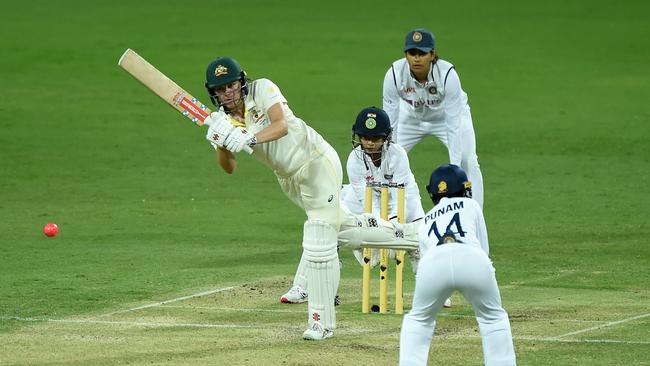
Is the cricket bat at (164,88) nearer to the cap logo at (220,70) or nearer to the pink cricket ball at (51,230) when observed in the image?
the cap logo at (220,70)

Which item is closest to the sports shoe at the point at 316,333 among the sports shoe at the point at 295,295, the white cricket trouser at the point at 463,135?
the sports shoe at the point at 295,295

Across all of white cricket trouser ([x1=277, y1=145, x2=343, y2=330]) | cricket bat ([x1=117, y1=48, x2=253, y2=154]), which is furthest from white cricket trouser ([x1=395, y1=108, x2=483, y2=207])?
cricket bat ([x1=117, y1=48, x2=253, y2=154])

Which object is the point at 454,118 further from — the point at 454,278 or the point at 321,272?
the point at 454,278

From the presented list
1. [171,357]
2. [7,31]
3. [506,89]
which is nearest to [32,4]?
[7,31]

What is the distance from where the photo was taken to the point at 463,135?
12.5m

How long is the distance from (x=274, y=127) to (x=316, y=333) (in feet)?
4.63

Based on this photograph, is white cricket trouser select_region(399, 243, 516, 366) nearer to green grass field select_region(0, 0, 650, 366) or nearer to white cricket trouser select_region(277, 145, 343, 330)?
green grass field select_region(0, 0, 650, 366)

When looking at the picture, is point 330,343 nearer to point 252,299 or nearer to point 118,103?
point 252,299

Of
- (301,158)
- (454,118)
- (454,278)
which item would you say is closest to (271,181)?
(454,118)

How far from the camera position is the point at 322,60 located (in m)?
27.8

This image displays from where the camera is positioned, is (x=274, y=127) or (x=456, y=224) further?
(x=274, y=127)

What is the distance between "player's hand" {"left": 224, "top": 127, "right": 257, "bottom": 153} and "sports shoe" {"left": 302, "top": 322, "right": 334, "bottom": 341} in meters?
1.31

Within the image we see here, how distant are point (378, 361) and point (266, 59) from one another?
18898mm

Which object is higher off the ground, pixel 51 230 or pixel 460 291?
pixel 51 230
